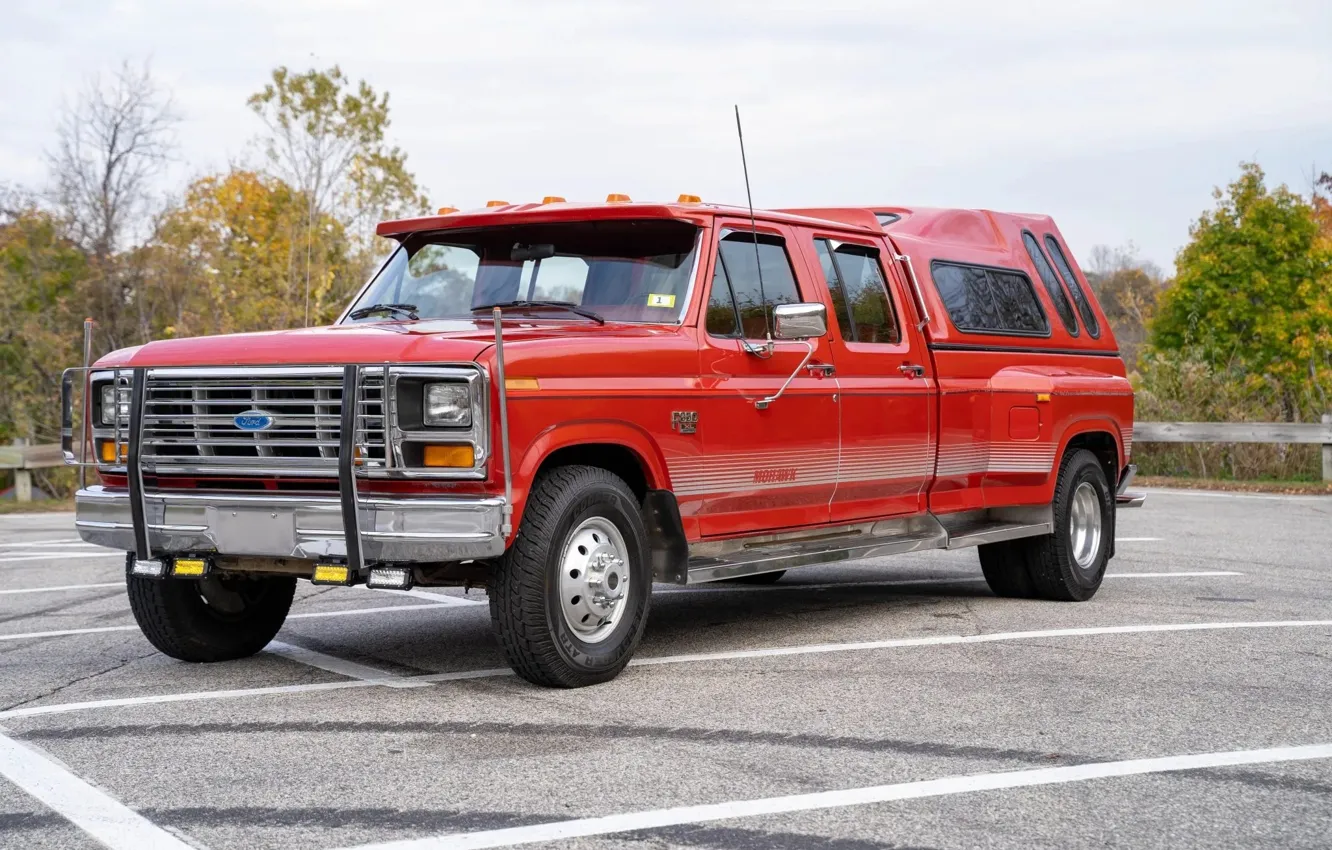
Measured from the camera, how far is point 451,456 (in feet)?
18.8

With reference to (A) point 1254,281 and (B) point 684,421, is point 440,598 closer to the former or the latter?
(B) point 684,421

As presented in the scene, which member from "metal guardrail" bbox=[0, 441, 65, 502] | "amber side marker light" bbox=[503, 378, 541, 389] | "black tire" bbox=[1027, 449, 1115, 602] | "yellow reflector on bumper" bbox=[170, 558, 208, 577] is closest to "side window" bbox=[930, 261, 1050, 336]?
"black tire" bbox=[1027, 449, 1115, 602]

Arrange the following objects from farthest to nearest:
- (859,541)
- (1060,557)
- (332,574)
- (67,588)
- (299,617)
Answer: (67,588) < (1060,557) < (299,617) < (859,541) < (332,574)

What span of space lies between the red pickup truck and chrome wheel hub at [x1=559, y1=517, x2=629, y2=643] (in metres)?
0.01

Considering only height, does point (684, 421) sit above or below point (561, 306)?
below

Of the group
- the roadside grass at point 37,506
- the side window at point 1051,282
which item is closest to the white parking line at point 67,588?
the side window at point 1051,282

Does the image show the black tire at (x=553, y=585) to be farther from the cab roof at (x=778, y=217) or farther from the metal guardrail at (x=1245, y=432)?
the metal guardrail at (x=1245, y=432)

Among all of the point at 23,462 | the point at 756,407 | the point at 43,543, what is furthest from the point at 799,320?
the point at 23,462

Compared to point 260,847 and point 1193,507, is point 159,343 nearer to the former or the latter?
point 260,847

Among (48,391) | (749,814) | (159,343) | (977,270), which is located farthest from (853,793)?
(48,391)

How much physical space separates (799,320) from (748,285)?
21.8 inches

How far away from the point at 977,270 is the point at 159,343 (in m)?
4.96

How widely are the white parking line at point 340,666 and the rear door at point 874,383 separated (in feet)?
8.02

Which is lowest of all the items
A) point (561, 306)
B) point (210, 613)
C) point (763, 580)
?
point (763, 580)
